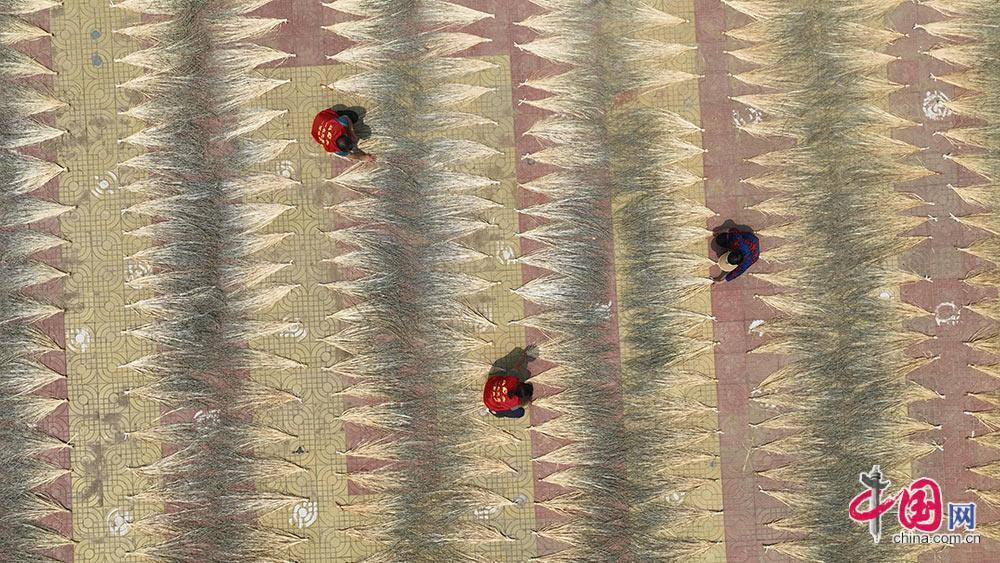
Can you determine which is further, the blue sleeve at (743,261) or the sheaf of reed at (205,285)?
the sheaf of reed at (205,285)

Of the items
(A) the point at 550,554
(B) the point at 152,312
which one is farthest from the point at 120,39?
(A) the point at 550,554

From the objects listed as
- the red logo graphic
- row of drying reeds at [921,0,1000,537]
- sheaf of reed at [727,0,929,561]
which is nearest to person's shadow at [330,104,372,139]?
sheaf of reed at [727,0,929,561]

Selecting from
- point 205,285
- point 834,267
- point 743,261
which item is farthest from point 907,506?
point 205,285

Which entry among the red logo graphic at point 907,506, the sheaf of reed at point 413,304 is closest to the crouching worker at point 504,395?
the sheaf of reed at point 413,304

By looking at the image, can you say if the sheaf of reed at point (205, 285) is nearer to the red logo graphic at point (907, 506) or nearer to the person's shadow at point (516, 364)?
the person's shadow at point (516, 364)

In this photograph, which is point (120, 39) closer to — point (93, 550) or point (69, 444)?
point (69, 444)

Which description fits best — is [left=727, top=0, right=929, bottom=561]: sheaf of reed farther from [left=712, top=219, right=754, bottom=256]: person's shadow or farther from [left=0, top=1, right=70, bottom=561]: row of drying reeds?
[left=0, top=1, right=70, bottom=561]: row of drying reeds

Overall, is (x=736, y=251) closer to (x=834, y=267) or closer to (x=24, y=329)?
(x=834, y=267)
